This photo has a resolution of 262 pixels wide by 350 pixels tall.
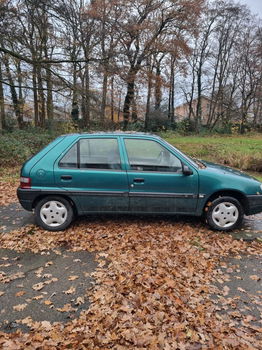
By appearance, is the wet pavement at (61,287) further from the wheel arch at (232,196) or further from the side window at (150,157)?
the side window at (150,157)

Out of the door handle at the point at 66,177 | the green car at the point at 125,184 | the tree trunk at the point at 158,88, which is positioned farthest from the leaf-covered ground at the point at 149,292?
the tree trunk at the point at 158,88

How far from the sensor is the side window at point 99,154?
4.28 meters

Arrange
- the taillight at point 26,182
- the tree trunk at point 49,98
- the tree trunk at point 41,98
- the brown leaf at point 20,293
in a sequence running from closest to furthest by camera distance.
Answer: the brown leaf at point 20,293
the taillight at point 26,182
the tree trunk at point 49,98
the tree trunk at point 41,98

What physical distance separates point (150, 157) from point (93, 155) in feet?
3.27

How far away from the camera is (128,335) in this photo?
7.59 ft

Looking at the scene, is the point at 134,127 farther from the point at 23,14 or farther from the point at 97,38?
the point at 23,14

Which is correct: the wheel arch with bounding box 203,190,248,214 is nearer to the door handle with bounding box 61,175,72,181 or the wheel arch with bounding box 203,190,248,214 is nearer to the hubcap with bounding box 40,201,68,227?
the door handle with bounding box 61,175,72,181

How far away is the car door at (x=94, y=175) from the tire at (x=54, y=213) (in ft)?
0.82

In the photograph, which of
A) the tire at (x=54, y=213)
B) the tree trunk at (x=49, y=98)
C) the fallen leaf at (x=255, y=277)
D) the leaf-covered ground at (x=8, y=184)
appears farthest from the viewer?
the tree trunk at (x=49, y=98)

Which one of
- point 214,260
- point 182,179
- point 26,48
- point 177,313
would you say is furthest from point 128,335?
point 26,48

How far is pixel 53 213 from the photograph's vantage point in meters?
→ 4.36

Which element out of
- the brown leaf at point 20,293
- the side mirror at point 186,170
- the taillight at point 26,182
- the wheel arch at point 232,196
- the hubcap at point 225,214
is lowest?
the brown leaf at point 20,293

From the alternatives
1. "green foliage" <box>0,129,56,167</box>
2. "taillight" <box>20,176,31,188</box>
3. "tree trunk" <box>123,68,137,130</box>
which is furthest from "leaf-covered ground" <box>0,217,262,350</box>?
"tree trunk" <box>123,68,137,130</box>

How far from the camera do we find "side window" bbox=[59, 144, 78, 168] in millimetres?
4258
